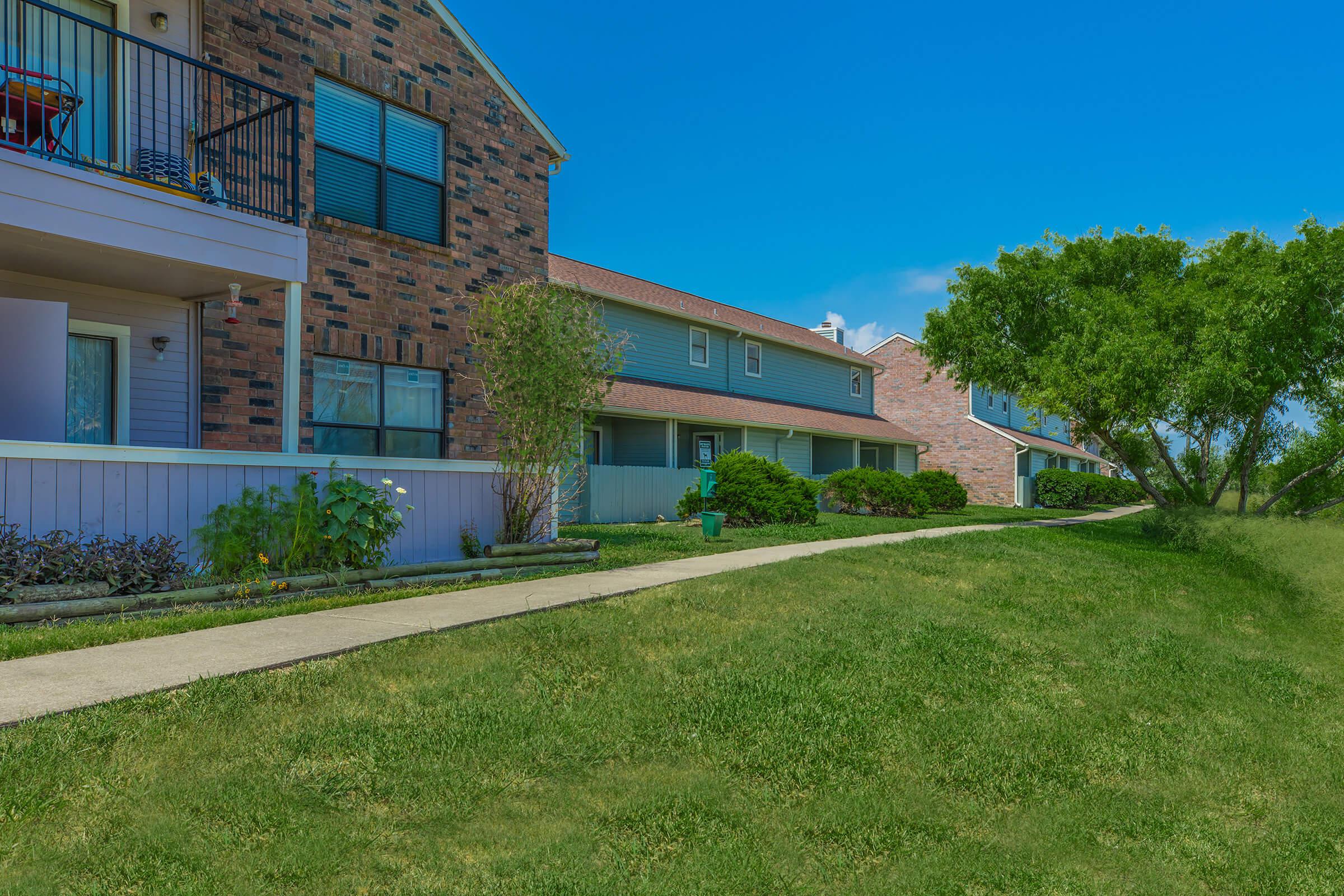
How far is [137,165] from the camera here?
9062 mm

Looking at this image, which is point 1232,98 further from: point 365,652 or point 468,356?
point 365,652

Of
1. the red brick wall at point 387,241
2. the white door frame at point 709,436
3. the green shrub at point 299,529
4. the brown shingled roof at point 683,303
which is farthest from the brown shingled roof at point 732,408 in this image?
the green shrub at point 299,529

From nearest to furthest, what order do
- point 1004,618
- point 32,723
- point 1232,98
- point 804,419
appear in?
1. point 32,723
2. point 1004,618
3. point 1232,98
4. point 804,419

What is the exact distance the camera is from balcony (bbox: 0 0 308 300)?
298 inches

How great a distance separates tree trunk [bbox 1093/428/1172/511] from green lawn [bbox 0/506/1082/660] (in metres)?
3.74

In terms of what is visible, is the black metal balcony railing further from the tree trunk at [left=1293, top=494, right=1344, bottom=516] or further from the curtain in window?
the tree trunk at [left=1293, top=494, right=1344, bottom=516]

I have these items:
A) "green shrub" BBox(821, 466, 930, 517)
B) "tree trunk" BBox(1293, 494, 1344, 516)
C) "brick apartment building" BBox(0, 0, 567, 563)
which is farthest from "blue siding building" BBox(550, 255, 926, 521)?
"tree trunk" BBox(1293, 494, 1344, 516)

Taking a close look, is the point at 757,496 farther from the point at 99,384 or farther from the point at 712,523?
the point at 99,384


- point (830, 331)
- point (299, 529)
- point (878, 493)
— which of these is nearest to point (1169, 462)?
point (878, 493)

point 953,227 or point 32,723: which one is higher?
point 953,227

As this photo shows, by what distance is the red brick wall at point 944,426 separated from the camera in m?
35.2

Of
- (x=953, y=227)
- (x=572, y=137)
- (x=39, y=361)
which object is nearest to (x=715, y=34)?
(x=572, y=137)

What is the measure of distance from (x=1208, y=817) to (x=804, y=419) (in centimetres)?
2362

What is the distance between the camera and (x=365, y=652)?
5.51 meters
